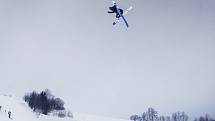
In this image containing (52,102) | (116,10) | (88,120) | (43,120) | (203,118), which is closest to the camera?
(116,10)

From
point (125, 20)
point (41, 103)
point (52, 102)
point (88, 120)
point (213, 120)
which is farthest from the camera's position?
point (213, 120)

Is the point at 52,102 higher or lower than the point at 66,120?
higher

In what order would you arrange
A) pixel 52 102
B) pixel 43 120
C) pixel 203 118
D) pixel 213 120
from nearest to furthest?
pixel 43 120 → pixel 52 102 → pixel 213 120 → pixel 203 118

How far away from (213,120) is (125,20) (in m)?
154

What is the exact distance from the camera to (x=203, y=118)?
19212cm

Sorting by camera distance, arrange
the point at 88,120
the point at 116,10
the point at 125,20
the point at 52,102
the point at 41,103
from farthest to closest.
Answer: the point at 52,102 < the point at 41,103 < the point at 88,120 < the point at 125,20 < the point at 116,10

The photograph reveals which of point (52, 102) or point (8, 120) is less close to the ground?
point (52, 102)

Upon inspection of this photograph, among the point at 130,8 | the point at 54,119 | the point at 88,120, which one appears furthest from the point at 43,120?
the point at 130,8

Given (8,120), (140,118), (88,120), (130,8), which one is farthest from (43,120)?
(140,118)

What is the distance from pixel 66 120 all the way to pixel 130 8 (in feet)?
168

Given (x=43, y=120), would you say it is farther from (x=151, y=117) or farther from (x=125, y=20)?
(x=151, y=117)

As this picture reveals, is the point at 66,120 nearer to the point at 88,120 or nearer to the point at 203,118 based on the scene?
the point at 88,120

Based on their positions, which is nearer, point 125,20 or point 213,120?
point 125,20

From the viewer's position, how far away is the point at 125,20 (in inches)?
1458
